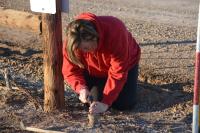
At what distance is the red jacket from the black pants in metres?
0.23

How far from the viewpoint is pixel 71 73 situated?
4945 mm

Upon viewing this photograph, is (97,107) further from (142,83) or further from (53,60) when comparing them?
(142,83)

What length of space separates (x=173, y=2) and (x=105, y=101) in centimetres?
618

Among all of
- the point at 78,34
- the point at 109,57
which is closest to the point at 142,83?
the point at 109,57

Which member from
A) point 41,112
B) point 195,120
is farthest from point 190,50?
point 195,120

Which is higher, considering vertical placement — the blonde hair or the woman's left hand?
the blonde hair

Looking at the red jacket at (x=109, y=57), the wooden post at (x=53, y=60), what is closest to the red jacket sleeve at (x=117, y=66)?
the red jacket at (x=109, y=57)

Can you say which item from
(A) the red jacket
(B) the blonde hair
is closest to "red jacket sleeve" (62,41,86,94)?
(A) the red jacket

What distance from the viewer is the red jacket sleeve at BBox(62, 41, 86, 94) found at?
489 cm

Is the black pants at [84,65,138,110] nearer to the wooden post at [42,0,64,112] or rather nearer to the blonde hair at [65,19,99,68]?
the wooden post at [42,0,64,112]

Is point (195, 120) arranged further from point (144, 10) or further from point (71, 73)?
point (144, 10)

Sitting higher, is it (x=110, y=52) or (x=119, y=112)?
(x=110, y=52)

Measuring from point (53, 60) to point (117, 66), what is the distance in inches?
24.9

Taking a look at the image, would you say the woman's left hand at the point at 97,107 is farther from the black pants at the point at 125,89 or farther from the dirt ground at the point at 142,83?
the black pants at the point at 125,89
